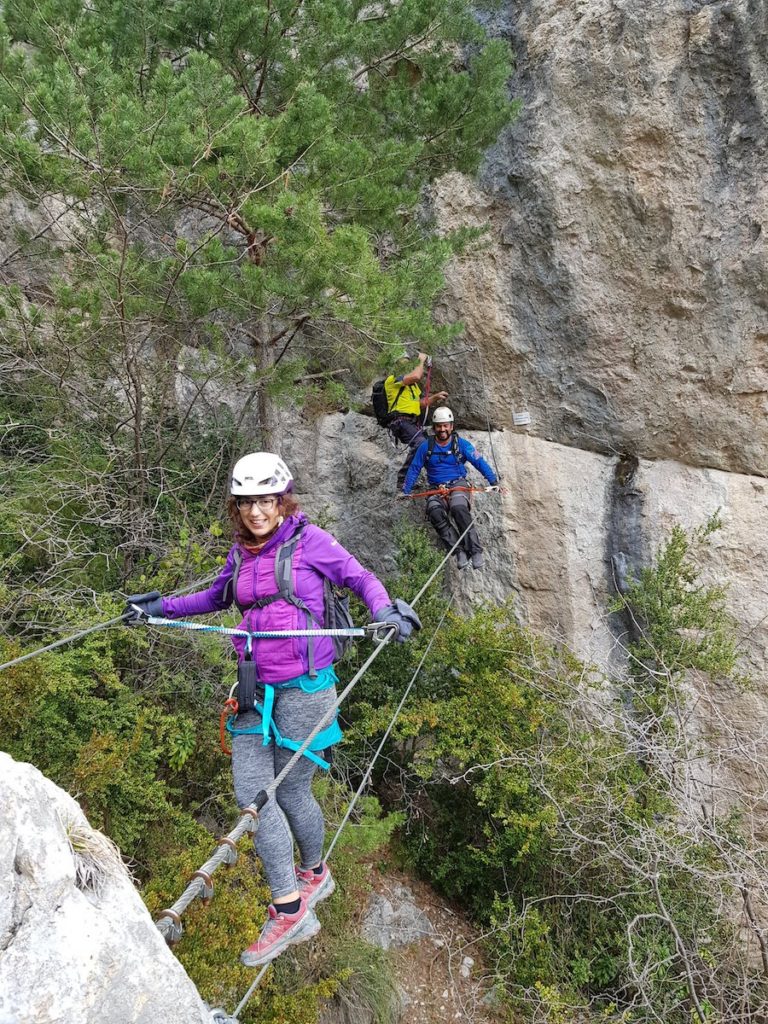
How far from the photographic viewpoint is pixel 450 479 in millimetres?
7074

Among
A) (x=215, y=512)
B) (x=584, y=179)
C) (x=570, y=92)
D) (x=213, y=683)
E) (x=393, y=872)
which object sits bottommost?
(x=393, y=872)

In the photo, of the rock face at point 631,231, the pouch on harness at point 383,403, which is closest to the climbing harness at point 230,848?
the pouch on harness at point 383,403

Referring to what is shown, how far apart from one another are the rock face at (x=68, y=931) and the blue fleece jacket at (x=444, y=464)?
5335 millimetres

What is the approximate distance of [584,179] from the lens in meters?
6.65

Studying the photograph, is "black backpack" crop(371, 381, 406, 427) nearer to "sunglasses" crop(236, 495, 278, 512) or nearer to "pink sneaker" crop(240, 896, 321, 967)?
"sunglasses" crop(236, 495, 278, 512)

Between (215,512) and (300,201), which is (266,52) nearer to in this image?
(300,201)

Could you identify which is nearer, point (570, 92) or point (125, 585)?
point (125, 585)

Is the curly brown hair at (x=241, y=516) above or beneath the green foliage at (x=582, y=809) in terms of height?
above

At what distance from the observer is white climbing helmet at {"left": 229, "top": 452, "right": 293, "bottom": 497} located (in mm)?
2822

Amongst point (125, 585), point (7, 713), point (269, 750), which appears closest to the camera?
point (269, 750)

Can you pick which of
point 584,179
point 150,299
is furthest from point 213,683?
point 584,179

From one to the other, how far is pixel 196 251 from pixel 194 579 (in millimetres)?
2405

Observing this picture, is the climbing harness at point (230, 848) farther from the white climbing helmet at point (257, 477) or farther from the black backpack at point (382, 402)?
the black backpack at point (382, 402)

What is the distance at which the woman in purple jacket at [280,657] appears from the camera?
9.09ft
